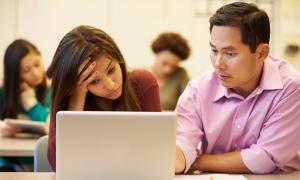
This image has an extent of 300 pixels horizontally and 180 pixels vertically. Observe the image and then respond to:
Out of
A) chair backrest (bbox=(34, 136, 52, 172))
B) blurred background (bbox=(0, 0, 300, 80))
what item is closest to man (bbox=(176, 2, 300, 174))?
chair backrest (bbox=(34, 136, 52, 172))

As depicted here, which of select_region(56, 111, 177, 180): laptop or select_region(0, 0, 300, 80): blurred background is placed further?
select_region(0, 0, 300, 80): blurred background

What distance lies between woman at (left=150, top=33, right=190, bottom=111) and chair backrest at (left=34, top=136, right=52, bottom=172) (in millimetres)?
1908

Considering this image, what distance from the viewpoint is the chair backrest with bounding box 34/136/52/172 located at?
1.93 m

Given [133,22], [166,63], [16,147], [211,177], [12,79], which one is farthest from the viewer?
[133,22]

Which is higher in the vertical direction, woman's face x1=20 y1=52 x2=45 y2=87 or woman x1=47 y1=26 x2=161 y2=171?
woman x1=47 y1=26 x2=161 y2=171

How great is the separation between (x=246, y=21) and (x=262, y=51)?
5.0 inches

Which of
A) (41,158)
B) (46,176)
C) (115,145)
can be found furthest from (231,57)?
(41,158)

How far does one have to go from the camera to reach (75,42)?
162 cm

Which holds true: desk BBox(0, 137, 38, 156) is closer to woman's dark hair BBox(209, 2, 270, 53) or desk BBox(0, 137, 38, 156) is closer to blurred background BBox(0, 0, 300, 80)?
woman's dark hair BBox(209, 2, 270, 53)

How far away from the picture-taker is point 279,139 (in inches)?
62.8

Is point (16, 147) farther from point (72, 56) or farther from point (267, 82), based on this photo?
point (267, 82)

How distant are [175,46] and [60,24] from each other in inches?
53.0

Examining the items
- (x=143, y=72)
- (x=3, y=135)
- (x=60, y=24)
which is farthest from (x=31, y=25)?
(x=143, y=72)

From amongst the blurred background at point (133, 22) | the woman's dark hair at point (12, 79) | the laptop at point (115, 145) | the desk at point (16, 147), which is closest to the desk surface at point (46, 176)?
the laptop at point (115, 145)
